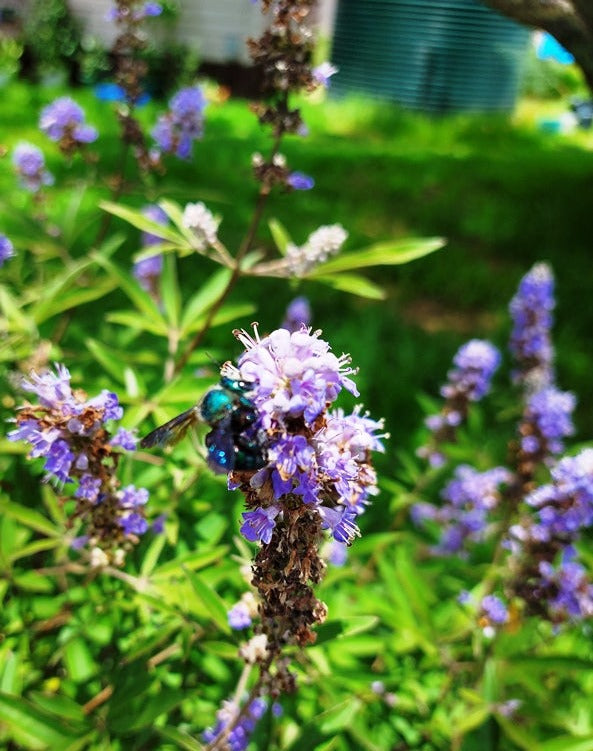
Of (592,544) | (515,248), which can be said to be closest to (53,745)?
(592,544)

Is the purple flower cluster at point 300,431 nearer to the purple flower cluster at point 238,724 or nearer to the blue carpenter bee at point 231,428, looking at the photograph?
the blue carpenter bee at point 231,428

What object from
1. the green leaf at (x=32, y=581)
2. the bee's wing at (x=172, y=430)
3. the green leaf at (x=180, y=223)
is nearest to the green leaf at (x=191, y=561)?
the green leaf at (x=32, y=581)

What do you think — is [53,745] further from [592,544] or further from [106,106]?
[106,106]

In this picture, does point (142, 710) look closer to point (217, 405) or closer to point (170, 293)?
point (217, 405)

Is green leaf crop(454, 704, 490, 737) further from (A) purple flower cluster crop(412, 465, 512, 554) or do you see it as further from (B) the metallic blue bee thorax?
(B) the metallic blue bee thorax

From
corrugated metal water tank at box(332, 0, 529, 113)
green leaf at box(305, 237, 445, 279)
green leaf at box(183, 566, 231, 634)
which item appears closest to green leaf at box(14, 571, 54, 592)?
green leaf at box(183, 566, 231, 634)

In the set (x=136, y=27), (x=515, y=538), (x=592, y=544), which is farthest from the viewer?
(x=592, y=544)

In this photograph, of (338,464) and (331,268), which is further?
(331,268)
